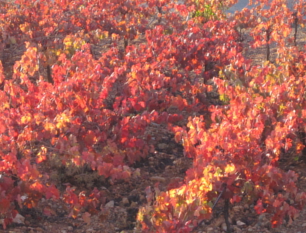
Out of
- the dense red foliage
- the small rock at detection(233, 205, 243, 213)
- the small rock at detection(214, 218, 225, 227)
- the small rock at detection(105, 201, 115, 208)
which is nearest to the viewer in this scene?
the dense red foliage

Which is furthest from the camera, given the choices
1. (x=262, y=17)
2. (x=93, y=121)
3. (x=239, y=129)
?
(x=262, y=17)

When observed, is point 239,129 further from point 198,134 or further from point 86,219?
point 86,219

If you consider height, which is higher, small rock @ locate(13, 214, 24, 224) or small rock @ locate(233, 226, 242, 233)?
small rock @ locate(13, 214, 24, 224)

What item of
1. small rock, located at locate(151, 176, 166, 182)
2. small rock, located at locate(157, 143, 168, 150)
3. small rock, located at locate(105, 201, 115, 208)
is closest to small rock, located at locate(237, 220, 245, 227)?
small rock, located at locate(151, 176, 166, 182)

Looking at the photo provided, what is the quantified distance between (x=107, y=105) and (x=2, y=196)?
213cm

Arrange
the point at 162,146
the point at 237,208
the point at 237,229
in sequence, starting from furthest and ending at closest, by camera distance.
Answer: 1. the point at 162,146
2. the point at 237,208
3. the point at 237,229

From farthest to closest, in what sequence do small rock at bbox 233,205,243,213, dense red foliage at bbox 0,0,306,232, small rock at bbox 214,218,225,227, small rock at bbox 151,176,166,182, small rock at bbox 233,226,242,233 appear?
small rock at bbox 151,176,166,182 → small rock at bbox 233,205,243,213 → small rock at bbox 214,218,225,227 → small rock at bbox 233,226,242,233 → dense red foliage at bbox 0,0,306,232

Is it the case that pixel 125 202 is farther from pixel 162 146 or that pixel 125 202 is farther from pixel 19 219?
pixel 162 146

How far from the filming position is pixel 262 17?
906cm

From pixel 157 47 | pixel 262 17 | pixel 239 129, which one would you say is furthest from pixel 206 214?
pixel 262 17

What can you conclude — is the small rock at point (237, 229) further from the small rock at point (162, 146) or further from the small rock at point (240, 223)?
the small rock at point (162, 146)

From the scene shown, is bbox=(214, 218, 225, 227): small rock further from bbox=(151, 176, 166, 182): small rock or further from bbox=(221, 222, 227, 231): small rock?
bbox=(151, 176, 166, 182): small rock

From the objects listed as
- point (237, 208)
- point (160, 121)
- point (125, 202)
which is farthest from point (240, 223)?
point (160, 121)

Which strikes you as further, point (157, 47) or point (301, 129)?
point (157, 47)
